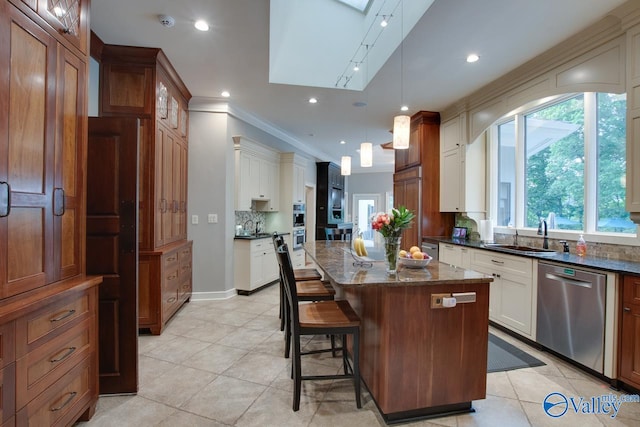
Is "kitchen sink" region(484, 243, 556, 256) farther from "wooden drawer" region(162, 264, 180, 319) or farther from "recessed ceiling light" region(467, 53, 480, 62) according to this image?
"wooden drawer" region(162, 264, 180, 319)

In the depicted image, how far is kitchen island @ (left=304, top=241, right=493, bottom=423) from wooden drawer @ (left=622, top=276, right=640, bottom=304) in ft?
3.69

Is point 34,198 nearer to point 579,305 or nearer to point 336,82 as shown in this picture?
point 336,82

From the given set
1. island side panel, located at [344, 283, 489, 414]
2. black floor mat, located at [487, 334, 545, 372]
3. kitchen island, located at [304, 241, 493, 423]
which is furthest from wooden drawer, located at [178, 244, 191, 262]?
black floor mat, located at [487, 334, 545, 372]

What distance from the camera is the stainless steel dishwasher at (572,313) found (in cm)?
228

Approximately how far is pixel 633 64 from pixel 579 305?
1.88 metres

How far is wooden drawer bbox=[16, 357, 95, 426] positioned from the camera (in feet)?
4.54

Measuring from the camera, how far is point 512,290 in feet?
10.1

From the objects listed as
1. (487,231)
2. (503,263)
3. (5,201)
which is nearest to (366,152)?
(487,231)

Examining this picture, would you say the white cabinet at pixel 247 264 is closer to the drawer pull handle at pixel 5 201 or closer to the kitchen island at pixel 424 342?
the kitchen island at pixel 424 342

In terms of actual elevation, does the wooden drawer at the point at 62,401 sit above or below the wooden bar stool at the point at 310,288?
below

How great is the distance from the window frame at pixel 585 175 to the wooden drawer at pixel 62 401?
411 cm

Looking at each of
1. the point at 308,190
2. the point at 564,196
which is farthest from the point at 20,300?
the point at 308,190

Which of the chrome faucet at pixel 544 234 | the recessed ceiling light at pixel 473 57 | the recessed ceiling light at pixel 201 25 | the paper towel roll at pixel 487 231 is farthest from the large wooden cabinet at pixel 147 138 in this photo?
the chrome faucet at pixel 544 234

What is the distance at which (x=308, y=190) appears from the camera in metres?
7.67
